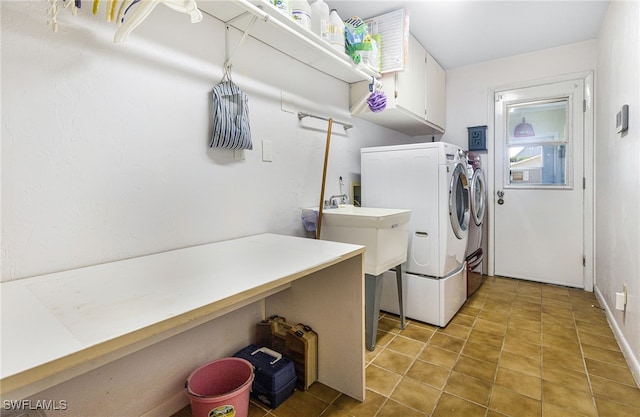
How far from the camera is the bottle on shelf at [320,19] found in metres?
1.83

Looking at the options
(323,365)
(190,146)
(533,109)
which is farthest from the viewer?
(533,109)

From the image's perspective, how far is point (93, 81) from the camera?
117 centimetres

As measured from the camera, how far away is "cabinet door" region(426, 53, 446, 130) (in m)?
3.04

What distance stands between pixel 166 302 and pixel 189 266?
0.35 m

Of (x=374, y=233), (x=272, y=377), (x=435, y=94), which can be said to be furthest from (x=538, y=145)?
(x=272, y=377)

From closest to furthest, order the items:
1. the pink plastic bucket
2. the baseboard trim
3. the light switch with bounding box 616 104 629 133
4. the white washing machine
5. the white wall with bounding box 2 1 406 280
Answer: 1. the white wall with bounding box 2 1 406 280
2. the pink plastic bucket
3. the baseboard trim
4. the light switch with bounding box 616 104 629 133
5. the white washing machine

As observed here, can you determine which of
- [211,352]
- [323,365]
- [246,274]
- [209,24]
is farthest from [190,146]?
[323,365]

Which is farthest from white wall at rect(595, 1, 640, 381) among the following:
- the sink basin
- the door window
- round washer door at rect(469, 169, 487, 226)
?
the sink basin

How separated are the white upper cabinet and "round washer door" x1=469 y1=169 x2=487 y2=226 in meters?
0.70

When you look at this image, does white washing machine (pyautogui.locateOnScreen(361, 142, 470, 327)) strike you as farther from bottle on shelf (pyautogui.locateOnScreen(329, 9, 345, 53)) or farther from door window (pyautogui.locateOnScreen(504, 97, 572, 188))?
door window (pyautogui.locateOnScreen(504, 97, 572, 188))

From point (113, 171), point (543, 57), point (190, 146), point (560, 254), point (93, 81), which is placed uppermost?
point (543, 57)

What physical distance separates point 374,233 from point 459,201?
1.04 metres

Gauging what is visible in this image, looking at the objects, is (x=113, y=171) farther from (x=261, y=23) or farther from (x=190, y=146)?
(x=261, y=23)

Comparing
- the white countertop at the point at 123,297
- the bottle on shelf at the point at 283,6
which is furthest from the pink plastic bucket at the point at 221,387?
the bottle on shelf at the point at 283,6
